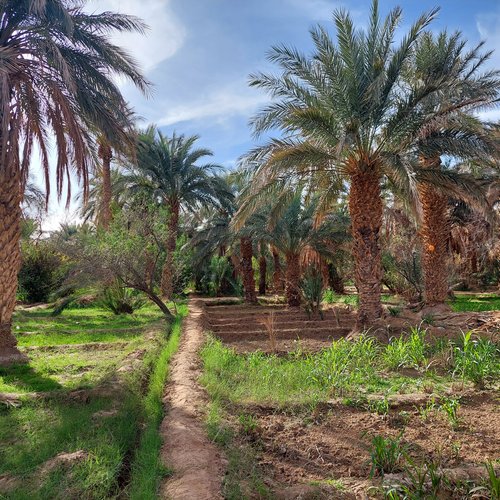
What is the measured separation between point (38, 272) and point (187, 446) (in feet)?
76.0

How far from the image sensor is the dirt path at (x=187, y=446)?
328cm

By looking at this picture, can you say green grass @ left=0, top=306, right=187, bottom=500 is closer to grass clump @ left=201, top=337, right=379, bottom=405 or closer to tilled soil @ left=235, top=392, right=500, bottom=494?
grass clump @ left=201, top=337, right=379, bottom=405

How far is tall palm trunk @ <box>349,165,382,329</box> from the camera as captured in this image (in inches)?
458

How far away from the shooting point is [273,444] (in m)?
4.38

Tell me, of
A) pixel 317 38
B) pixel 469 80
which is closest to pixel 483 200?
pixel 469 80

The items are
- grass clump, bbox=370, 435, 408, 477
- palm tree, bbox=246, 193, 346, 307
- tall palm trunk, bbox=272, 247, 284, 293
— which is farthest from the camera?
tall palm trunk, bbox=272, 247, 284, 293

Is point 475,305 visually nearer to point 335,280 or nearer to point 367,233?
point 367,233

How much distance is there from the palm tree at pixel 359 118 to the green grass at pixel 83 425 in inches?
208

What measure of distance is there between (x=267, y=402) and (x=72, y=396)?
7.98ft

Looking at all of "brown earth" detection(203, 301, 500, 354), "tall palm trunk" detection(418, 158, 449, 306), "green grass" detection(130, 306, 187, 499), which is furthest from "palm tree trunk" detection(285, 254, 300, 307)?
"green grass" detection(130, 306, 187, 499)

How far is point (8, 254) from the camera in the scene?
27.8 ft

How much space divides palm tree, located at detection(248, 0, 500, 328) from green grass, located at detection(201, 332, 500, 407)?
4.05m

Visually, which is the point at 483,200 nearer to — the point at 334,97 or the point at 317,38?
the point at 334,97

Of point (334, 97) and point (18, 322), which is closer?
point (334, 97)
